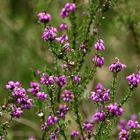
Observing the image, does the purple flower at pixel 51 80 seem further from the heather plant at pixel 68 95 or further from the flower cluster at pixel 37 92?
the flower cluster at pixel 37 92

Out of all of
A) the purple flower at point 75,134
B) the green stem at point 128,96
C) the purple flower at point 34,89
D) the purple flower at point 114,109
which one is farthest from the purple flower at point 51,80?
the purple flower at point 75,134

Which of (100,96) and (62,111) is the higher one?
(62,111)

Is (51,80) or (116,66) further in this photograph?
(51,80)

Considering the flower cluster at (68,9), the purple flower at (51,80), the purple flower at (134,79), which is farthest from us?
the flower cluster at (68,9)

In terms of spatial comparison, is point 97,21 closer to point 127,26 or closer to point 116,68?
point 116,68

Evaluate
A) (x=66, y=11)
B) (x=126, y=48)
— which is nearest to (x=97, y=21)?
(x=66, y=11)

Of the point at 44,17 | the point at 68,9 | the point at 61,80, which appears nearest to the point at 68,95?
the point at 61,80

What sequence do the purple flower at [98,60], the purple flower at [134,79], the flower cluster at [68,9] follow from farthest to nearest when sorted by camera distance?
the flower cluster at [68,9] → the purple flower at [98,60] → the purple flower at [134,79]

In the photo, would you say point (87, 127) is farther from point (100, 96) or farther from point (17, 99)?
point (17, 99)
